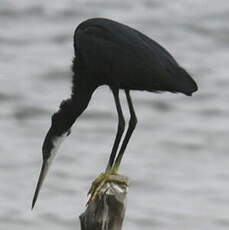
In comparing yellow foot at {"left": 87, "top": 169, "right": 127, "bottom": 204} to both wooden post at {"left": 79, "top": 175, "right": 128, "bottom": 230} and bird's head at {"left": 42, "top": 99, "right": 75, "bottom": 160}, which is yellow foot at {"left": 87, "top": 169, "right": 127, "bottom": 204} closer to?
wooden post at {"left": 79, "top": 175, "right": 128, "bottom": 230}

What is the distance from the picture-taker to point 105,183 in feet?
26.9

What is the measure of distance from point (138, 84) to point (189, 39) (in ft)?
33.3

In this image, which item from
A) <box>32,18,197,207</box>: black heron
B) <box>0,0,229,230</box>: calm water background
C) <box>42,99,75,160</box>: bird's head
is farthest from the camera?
<box>0,0,229,230</box>: calm water background

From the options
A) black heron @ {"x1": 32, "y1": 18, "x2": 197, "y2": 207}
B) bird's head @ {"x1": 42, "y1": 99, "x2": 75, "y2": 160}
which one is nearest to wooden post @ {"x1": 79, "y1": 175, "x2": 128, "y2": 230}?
black heron @ {"x1": 32, "y1": 18, "x2": 197, "y2": 207}

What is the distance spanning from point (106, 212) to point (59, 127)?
1.25 metres

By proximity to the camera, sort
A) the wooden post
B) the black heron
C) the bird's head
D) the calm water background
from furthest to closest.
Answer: the calm water background
the bird's head
the black heron
the wooden post

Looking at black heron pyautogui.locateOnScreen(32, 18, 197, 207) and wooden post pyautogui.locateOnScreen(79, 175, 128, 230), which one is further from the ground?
black heron pyautogui.locateOnScreen(32, 18, 197, 207)

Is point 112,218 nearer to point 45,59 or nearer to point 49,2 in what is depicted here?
point 45,59

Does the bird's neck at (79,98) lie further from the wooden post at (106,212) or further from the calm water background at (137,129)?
the calm water background at (137,129)

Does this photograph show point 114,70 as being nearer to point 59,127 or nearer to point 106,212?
point 59,127

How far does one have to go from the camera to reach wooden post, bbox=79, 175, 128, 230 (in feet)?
25.4

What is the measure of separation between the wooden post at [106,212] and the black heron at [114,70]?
25cm

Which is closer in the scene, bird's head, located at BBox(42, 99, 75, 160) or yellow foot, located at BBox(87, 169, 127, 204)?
yellow foot, located at BBox(87, 169, 127, 204)

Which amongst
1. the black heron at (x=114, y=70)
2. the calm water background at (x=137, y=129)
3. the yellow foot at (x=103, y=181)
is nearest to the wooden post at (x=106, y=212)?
the yellow foot at (x=103, y=181)
